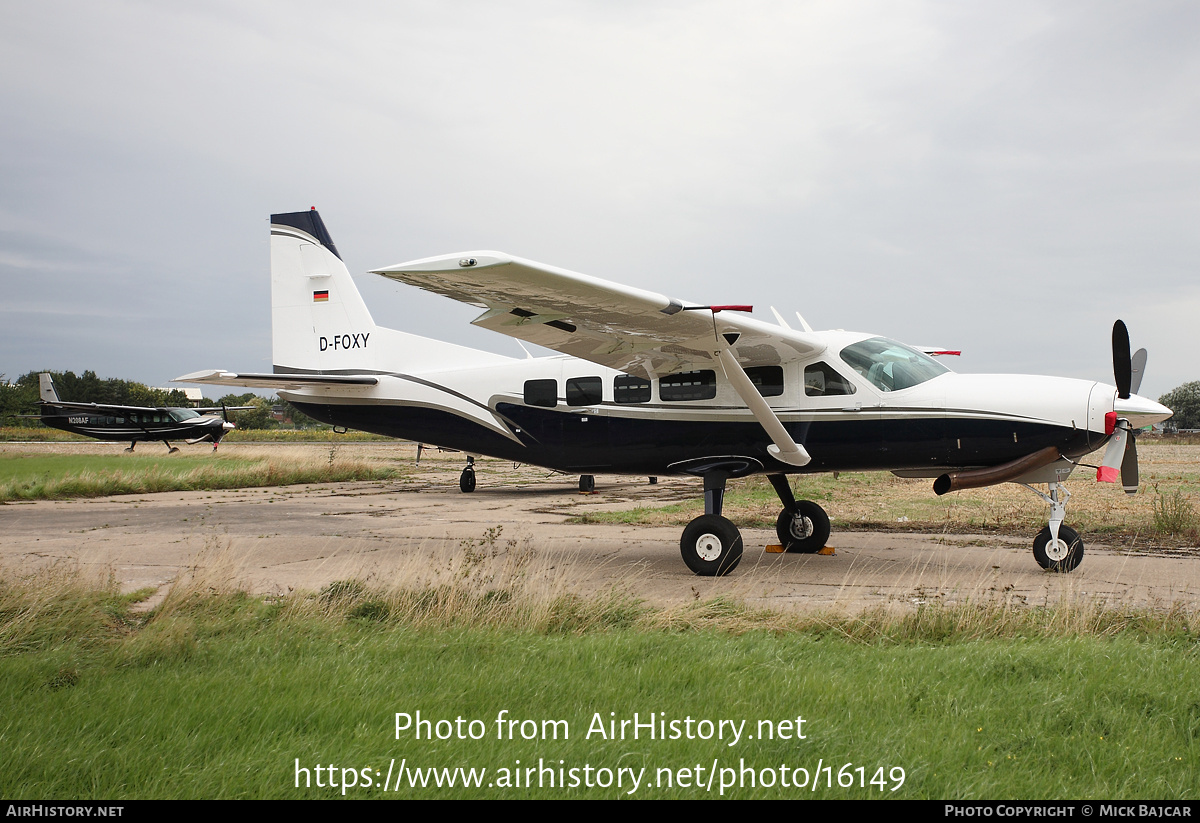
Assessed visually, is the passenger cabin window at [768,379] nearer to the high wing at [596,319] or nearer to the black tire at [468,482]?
the high wing at [596,319]

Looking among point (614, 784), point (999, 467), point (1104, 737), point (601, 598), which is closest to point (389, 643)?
point (601, 598)

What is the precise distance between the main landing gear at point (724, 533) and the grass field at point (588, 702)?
2.88m

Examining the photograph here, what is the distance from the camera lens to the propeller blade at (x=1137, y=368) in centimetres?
889

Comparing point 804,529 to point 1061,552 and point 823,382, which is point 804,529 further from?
point 1061,552

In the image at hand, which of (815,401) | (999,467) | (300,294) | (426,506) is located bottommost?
(426,506)

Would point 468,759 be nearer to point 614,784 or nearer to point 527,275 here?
point 614,784

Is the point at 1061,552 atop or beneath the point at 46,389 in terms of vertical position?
beneath

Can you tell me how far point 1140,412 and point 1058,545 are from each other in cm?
174

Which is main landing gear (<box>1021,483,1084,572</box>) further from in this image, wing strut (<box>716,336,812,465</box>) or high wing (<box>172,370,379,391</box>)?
high wing (<box>172,370,379,391</box>)

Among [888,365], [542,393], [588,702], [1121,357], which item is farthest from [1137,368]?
[588,702]

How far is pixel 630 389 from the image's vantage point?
10312mm

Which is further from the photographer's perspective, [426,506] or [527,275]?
[426,506]

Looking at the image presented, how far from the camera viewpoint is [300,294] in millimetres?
13141
